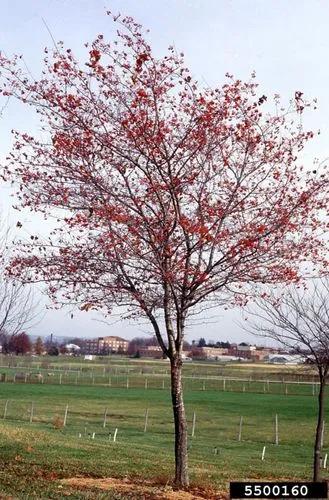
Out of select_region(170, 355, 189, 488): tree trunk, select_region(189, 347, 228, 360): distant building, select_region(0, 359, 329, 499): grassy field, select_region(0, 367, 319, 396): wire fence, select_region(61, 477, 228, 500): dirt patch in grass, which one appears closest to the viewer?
select_region(61, 477, 228, 500): dirt patch in grass

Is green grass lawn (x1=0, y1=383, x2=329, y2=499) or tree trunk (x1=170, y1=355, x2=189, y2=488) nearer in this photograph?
tree trunk (x1=170, y1=355, x2=189, y2=488)

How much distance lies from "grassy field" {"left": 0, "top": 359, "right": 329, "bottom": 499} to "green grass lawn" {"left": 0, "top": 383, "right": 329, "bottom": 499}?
0.14ft

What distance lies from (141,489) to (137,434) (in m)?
19.1

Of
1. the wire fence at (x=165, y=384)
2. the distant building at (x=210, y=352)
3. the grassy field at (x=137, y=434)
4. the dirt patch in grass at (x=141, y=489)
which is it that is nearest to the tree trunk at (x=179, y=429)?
the dirt patch in grass at (x=141, y=489)

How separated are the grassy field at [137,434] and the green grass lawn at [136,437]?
0.04 metres

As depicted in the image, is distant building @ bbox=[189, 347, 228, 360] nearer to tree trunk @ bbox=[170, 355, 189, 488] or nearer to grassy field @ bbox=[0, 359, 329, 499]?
grassy field @ bbox=[0, 359, 329, 499]

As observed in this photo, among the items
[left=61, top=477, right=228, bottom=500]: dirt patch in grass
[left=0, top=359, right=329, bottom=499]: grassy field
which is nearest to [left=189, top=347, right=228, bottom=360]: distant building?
[left=0, top=359, right=329, bottom=499]: grassy field

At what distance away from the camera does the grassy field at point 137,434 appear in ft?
36.1

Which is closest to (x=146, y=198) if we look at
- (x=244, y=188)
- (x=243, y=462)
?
(x=244, y=188)

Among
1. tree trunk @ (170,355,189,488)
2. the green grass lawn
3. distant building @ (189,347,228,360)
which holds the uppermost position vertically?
distant building @ (189,347,228,360)

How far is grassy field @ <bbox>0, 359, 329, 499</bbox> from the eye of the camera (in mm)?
11013

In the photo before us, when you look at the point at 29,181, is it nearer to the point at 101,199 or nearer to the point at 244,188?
the point at 101,199

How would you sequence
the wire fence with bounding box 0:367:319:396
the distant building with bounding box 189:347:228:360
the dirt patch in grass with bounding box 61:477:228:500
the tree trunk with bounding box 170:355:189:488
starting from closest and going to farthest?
the dirt patch in grass with bounding box 61:477:228:500, the tree trunk with bounding box 170:355:189:488, the wire fence with bounding box 0:367:319:396, the distant building with bounding box 189:347:228:360

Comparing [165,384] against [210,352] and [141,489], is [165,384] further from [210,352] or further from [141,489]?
[210,352]
